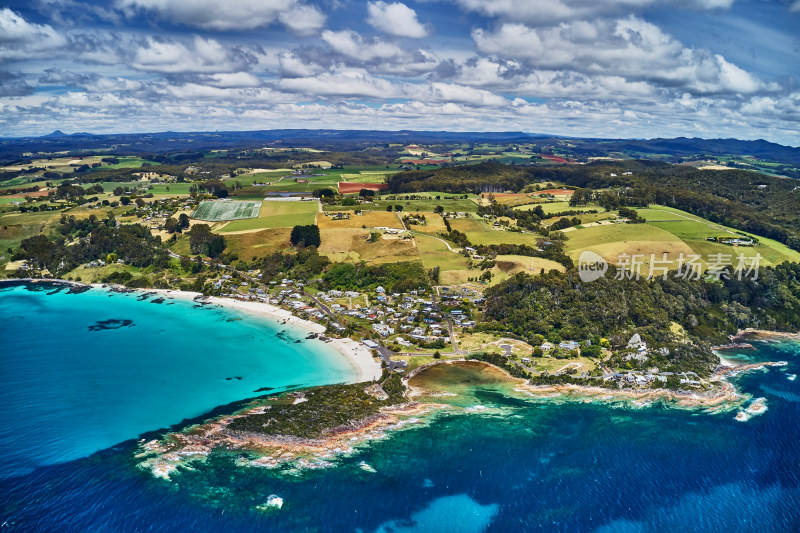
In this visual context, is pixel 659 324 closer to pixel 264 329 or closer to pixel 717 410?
pixel 717 410

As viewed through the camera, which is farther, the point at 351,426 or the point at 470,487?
the point at 351,426

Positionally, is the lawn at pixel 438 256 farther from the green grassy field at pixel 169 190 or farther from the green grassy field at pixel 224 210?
the green grassy field at pixel 169 190

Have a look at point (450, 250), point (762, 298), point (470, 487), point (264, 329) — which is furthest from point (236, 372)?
point (762, 298)

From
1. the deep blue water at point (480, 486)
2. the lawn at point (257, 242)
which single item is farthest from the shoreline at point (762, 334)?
the lawn at point (257, 242)

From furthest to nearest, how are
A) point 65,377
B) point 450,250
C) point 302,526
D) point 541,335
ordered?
1. point 450,250
2. point 541,335
3. point 65,377
4. point 302,526

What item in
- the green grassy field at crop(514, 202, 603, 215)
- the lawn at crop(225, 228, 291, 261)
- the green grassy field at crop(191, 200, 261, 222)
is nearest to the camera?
the lawn at crop(225, 228, 291, 261)

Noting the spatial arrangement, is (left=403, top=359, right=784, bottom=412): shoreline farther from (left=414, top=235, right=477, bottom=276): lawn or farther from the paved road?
(left=414, top=235, right=477, bottom=276): lawn

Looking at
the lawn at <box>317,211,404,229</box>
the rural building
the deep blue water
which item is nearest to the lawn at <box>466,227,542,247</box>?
the lawn at <box>317,211,404,229</box>
